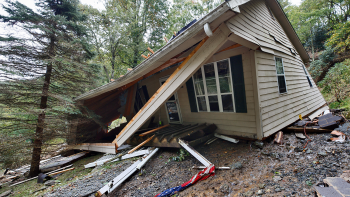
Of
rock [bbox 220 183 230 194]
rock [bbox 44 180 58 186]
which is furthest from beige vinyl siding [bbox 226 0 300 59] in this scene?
rock [bbox 44 180 58 186]

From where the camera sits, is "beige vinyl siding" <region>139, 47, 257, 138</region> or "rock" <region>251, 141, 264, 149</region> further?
"beige vinyl siding" <region>139, 47, 257, 138</region>

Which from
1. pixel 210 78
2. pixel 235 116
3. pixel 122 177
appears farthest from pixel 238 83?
pixel 122 177

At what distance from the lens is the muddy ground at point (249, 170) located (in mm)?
2178

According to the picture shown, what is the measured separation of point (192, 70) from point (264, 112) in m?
2.49

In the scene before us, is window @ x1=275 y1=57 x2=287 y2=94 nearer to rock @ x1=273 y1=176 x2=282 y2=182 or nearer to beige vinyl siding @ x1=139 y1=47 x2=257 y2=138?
beige vinyl siding @ x1=139 y1=47 x2=257 y2=138

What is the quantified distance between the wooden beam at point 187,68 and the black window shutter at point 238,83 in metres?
1.47

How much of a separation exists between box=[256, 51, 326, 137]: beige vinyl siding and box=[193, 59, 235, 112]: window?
0.79m

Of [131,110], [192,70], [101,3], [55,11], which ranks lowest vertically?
[131,110]

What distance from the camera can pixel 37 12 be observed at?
4395 mm

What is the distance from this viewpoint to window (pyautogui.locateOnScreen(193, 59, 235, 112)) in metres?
4.13

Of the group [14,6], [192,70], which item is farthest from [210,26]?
[14,6]

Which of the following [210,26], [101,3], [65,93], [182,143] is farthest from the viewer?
[101,3]

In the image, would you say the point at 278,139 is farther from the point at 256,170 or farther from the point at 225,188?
the point at 225,188

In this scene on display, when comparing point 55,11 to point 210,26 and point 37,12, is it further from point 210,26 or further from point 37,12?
point 210,26
